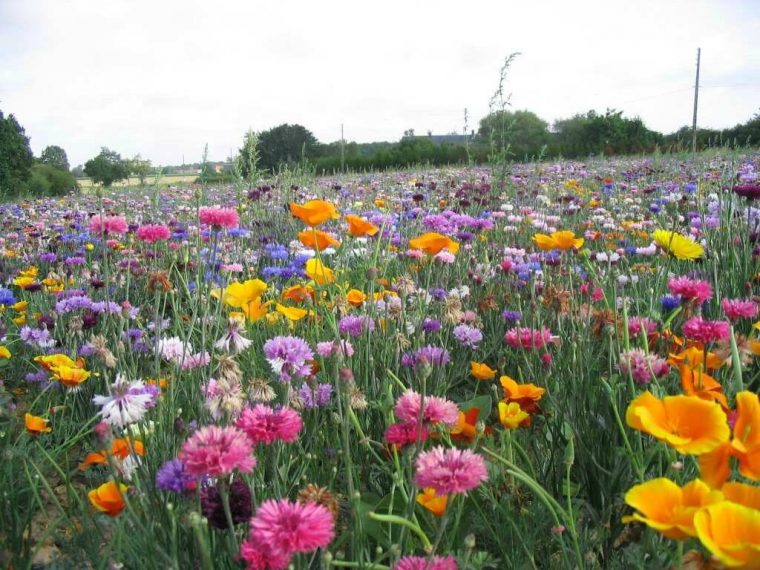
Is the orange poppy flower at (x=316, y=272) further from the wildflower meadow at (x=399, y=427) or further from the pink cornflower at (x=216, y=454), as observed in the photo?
the pink cornflower at (x=216, y=454)

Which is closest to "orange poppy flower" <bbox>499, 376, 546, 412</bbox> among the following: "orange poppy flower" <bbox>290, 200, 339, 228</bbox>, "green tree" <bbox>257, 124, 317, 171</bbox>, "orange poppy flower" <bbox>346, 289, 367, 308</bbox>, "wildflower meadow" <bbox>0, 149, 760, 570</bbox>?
"wildflower meadow" <bbox>0, 149, 760, 570</bbox>

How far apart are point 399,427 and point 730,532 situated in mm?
525

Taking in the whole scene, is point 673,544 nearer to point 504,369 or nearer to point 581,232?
point 504,369

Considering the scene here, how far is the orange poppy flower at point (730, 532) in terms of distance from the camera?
57 centimetres

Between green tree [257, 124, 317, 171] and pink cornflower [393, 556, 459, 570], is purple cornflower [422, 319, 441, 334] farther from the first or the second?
green tree [257, 124, 317, 171]

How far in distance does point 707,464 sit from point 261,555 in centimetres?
57

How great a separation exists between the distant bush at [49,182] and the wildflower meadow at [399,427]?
20.2 metres

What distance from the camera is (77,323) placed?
1956 millimetres

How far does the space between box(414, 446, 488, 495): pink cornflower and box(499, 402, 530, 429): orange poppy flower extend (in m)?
0.43

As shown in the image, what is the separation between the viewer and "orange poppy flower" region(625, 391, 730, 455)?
2.45 ft

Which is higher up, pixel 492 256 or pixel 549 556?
pixel 492 256

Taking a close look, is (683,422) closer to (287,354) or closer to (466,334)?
(287,354)

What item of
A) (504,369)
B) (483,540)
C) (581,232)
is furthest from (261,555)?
(581,232)

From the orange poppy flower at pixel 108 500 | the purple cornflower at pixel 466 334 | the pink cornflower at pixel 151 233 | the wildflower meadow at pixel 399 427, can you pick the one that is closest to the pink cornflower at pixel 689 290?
the wildflower meadow at pixel 399 427
